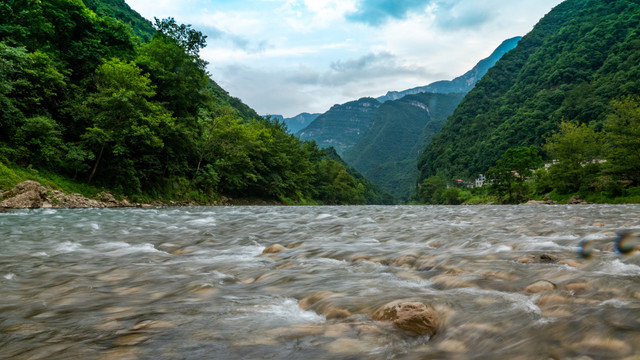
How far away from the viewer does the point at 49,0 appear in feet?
89.5

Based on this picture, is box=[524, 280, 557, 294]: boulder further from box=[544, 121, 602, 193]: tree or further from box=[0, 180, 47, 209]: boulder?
box=[544, 121, 602, 193]: tree

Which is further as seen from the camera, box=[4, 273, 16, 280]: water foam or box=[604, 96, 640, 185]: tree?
box=[604, 96, 640, 185]: tree

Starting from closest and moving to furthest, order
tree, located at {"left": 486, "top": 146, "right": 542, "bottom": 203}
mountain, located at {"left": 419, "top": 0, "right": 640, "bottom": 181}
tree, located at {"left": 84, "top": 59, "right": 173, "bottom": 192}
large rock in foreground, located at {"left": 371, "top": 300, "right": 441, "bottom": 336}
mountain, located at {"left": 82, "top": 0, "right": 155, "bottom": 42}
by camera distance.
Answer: large rock in foreground, located at {"left": 371, "top": 300, "right": 441, "bottom": 336} → tree, located at {"left": 84, "top": 59, "right": 173, "bottom": 192} → tree, located at {"left": 486, "top": 146, "right": 542, "bottom": 203} → mountain, located at {"left": 82, "top": 0, "right": 155, "bottom": 42} → mountain, located at {"left": 419, "top": 0, "right": 640, "bottom": 181}

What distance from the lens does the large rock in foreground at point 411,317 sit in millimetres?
2410

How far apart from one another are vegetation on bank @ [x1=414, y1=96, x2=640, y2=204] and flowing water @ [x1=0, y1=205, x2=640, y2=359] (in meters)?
42.7

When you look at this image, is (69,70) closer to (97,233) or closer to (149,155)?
(149,155)

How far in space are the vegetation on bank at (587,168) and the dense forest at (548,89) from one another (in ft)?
26.5

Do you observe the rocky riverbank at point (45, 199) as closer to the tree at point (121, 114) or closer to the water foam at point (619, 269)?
the tree at point (121, 114)

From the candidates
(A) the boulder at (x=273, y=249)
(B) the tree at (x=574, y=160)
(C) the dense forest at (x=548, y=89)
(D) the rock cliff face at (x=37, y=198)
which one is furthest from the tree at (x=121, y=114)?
(C) the dense forest at (x=548, y=89)

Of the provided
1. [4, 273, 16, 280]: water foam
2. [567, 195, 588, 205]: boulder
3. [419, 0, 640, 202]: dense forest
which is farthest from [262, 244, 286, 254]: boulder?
[419, 0, 640, 202]: dense forest

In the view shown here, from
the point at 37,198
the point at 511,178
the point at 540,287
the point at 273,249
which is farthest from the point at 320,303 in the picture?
the point at 511,178

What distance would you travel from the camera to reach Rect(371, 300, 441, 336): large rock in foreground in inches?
94.9

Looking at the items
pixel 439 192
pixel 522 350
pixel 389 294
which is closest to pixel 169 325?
pixel 389 294

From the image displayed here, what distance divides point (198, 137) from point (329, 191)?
181 feet
